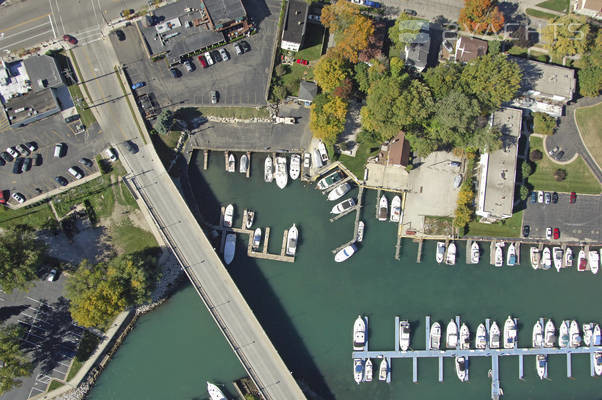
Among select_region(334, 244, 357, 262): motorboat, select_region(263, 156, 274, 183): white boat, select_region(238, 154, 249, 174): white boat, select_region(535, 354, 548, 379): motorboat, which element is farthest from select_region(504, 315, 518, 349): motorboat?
select_region(238, 154, 249, 174): white boat

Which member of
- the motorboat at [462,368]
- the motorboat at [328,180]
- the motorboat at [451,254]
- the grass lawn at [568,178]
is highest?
the grass lawn at [568,178]

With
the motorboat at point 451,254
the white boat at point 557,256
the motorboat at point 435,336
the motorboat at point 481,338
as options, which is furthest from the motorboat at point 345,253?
the white boat at point 557,256

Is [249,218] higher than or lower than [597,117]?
lower

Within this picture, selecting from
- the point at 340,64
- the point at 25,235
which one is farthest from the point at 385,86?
the point at 25,235

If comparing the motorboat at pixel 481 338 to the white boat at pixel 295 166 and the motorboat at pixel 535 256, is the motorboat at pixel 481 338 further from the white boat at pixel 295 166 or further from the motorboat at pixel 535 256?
the white boat at pixel 295 166

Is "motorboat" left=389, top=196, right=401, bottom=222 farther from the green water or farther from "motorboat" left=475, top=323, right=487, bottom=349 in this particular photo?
"motorboat" left=475, top=323, right=487, bottom=349

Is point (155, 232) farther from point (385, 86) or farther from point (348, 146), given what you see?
point (385, 86)
